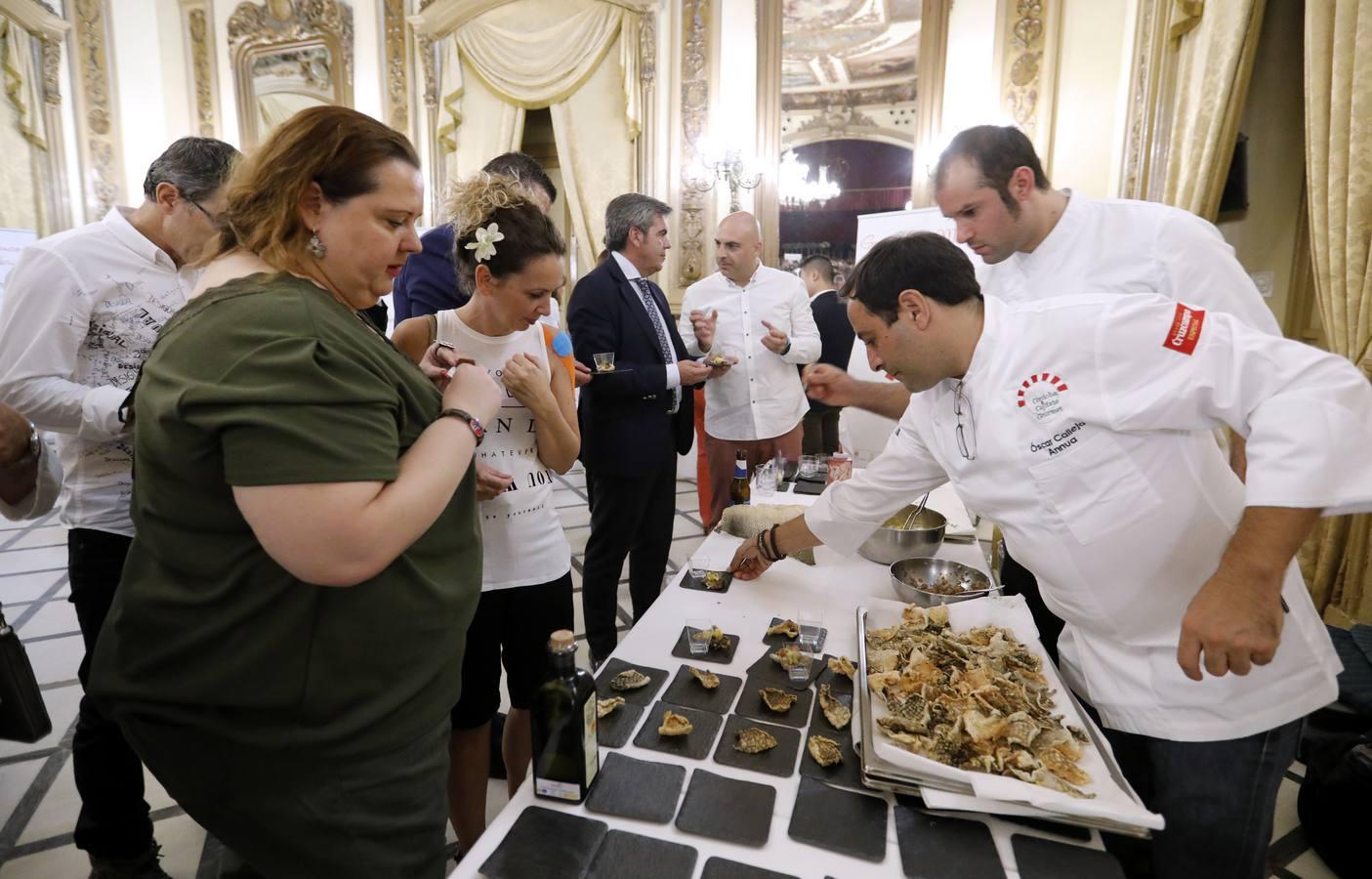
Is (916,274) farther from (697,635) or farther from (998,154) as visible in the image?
(998,154)

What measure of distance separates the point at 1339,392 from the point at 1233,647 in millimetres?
380

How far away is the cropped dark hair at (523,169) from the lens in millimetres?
2305

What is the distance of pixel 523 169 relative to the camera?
7.65 ft

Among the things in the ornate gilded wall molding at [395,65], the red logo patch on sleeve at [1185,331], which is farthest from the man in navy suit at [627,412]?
the ornate gilded wall molding at [395,65]

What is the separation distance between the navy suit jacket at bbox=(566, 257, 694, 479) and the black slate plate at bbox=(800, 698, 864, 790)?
1.55 meters

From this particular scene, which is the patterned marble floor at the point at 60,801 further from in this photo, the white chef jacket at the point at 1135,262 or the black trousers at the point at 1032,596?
the white chef jacket at the point at 1135,262

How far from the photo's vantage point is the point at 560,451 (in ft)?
5.01

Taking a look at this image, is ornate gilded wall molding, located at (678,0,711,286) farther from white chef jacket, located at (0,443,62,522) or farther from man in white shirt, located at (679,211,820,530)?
white chef jacket, located at (0,443,62,522)

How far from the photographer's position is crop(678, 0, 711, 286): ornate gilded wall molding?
524 centimetres

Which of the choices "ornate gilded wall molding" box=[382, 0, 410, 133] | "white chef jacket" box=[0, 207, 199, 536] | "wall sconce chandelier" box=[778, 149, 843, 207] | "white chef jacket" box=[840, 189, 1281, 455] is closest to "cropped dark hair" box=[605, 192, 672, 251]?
"white chef jacket" box=[840, 189, 1281, 455]

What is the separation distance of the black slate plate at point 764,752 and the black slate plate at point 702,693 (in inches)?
1.8

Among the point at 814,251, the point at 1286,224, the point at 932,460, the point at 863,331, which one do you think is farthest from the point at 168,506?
the point at 814,251

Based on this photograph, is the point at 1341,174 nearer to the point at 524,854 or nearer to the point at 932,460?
the point at 932,460

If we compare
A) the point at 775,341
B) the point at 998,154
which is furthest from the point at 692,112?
the point at 998,154
